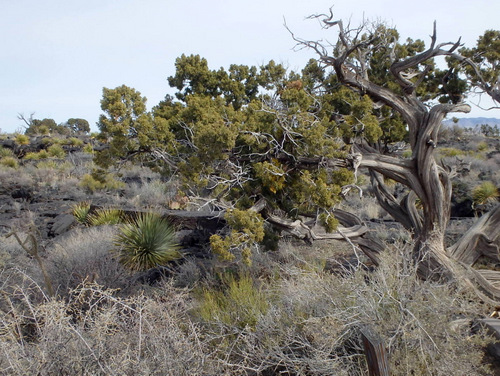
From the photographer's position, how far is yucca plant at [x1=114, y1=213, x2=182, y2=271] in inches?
403

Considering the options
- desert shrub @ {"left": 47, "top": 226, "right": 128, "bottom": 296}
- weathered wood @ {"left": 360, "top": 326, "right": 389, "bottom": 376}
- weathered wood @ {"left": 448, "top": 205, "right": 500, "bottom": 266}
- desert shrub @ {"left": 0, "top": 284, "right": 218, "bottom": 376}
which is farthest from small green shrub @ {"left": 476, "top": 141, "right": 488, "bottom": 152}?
desert shrub @ {"left": 0, "top": 284, "right": 218, "bottom": 376}

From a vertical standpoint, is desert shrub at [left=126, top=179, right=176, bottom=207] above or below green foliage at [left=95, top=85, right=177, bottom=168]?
below

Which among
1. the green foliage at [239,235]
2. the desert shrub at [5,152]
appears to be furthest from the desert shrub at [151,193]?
the desert shrub at [5,152]

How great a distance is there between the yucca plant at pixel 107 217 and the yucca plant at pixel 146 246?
3.06 meters

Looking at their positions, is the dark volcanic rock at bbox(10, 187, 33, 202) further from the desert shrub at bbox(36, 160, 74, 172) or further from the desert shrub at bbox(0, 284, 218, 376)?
the desert shrub at bbox(0, 284, 218, 376)

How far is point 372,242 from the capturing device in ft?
27.6

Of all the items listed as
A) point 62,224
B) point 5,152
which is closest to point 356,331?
point 62,224

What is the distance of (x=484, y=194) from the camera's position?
16.1m

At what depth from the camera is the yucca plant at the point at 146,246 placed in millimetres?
10227

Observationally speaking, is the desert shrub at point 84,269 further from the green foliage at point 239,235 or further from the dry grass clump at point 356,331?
the dry grass clump at point 356,331

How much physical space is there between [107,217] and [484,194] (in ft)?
43.5

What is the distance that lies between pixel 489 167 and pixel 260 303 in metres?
21.8

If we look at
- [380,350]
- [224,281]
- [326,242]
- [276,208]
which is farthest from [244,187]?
[326,242]

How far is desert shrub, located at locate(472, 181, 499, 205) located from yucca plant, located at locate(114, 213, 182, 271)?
37.3 ft
